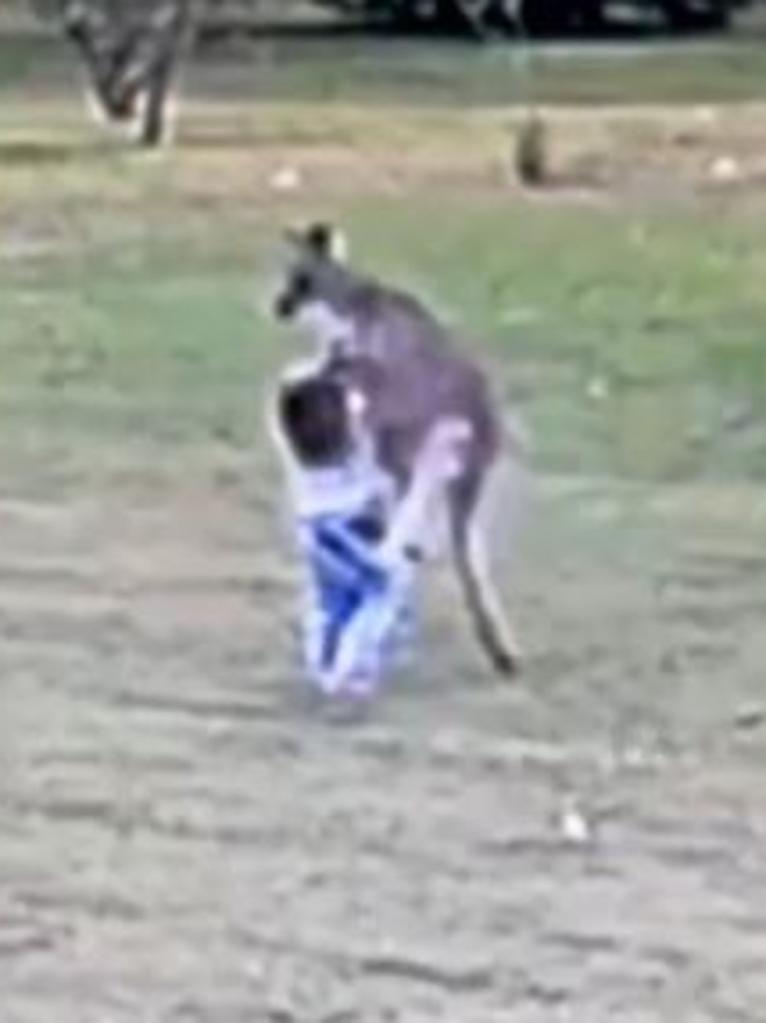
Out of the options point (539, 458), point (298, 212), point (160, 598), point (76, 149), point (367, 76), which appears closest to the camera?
point (160, 598)

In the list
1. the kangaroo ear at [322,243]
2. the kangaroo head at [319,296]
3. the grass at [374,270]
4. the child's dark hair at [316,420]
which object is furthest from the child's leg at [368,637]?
the grass at [374,270]

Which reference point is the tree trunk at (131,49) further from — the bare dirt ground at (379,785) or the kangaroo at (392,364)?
the kangaroo at (392,364)

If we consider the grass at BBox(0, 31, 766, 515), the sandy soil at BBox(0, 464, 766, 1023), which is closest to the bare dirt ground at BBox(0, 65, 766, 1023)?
the sandy soil at BBox(0, 464, 766, 1023)

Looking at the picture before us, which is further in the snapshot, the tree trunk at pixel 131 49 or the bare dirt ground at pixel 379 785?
the tree trunk at pixel 131 49

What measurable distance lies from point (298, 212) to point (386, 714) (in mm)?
16101

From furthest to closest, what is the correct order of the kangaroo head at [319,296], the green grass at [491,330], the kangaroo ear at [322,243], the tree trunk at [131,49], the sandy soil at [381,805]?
the tree trunk at [131,49] < the green grass at [491,330] < the kangaroo ear at [322,243] < the kangaroo head at [319,296] < the sandy soil at [381,805]

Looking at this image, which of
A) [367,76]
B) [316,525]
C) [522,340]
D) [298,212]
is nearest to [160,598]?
[316,525]

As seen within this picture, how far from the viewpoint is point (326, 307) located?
389 inches

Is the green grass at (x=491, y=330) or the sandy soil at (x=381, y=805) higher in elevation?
the sandy soil at (x=381, y=805)

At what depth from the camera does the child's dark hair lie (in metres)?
9.76

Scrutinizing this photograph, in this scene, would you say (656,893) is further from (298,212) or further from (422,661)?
(298,212)

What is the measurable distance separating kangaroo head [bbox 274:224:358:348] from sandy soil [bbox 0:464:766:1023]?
75cm

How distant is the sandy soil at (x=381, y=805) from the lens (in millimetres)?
7457

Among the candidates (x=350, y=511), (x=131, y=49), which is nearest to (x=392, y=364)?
(x=350, y=511)
